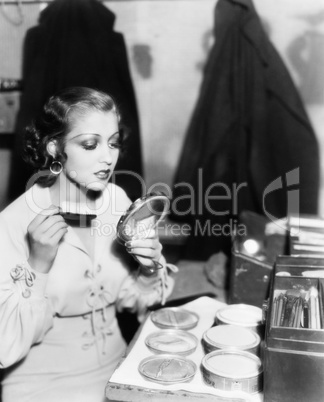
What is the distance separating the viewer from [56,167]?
126 centimetres

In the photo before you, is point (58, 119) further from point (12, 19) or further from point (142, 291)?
point (12, 19)

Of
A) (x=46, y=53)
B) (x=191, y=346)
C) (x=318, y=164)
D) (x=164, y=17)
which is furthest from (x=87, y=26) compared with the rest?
(x=191, y=346)

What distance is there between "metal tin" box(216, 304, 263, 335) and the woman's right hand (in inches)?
19.4

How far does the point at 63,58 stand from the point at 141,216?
125cm

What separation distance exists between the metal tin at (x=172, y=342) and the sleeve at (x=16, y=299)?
29 centimetres

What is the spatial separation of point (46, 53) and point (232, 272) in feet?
4.40

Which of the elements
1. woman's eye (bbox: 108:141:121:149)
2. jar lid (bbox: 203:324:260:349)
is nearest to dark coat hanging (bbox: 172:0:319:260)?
jar lid (bbox: 203:324:260:349)

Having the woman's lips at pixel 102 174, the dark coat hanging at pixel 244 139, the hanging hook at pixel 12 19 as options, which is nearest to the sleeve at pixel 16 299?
the woman's lips at pixel 102 174

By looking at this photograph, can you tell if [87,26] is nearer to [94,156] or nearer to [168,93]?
[168,93]

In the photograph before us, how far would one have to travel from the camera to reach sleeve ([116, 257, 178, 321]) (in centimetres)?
145

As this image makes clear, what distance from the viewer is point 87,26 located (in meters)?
2.22

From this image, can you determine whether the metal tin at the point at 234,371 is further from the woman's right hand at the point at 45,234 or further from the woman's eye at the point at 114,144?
the woman's eye at the point at 114,144

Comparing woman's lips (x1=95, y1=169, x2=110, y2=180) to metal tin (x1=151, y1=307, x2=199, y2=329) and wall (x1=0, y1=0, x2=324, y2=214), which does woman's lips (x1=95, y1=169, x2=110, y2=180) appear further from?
wall (x1=0, y1=0, x2=324, y2=214)

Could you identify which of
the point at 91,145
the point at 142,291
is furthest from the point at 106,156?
the point at 142,291
